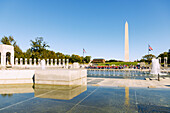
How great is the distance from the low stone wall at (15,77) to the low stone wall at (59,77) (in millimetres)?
1064

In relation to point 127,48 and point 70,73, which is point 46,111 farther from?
point 127,48

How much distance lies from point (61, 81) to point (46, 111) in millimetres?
4924

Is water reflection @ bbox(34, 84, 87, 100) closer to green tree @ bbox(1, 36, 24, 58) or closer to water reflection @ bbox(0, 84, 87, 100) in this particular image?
water reflection @ bbox(0, 84, 87, 100)

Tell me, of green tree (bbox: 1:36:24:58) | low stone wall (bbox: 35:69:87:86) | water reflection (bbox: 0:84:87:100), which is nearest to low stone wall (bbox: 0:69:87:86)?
low stone wall (bbox: 35:69:87:86)

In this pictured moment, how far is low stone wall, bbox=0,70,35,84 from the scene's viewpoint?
11.1m

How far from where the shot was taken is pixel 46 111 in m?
5.11

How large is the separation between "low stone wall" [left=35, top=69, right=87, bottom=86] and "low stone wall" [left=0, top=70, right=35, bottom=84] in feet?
3.49

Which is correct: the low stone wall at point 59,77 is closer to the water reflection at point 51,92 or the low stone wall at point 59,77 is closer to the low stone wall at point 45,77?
the low stone wall at point 45,77

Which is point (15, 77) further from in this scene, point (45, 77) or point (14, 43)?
point (14, 43)

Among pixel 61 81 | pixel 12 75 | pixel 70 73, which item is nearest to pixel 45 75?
pixel 61 81

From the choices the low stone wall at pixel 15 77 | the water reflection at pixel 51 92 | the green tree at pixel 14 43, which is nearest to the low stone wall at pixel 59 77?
the water reflection at pixel 51 92

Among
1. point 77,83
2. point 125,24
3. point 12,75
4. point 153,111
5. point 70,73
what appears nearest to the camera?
point 153,111

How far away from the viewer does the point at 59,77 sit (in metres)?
10.1

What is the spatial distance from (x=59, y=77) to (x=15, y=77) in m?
4.21
